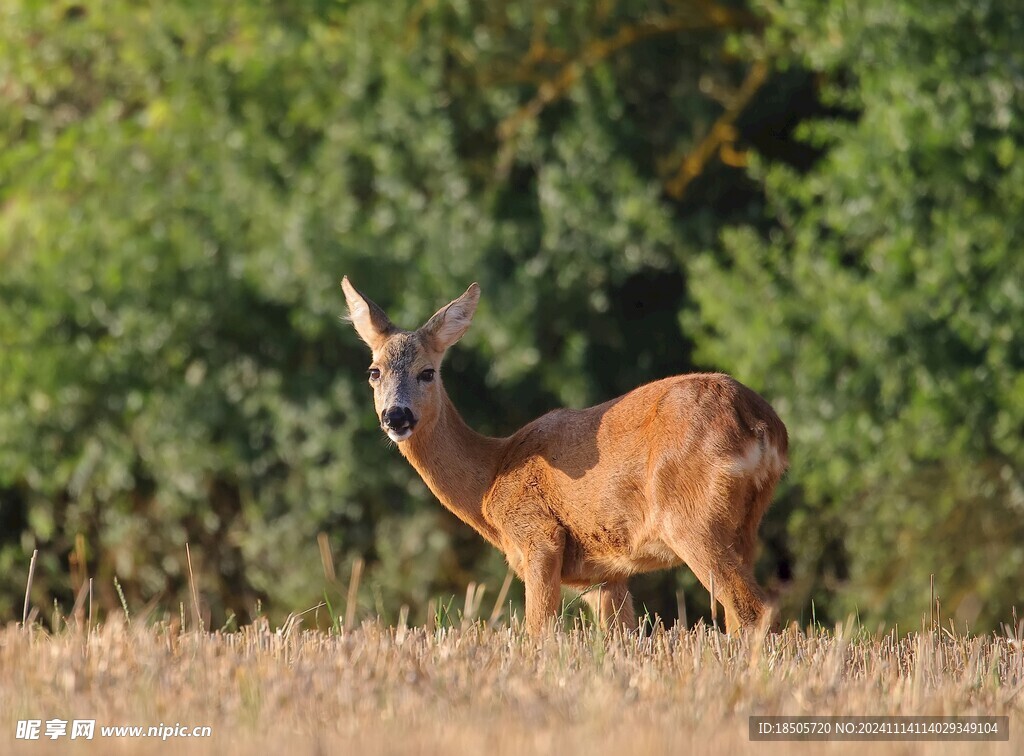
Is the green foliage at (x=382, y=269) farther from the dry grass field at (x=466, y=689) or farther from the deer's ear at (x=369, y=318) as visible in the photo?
the dry grass field at (x=466, y=689)

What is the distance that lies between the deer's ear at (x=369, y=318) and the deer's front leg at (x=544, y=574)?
140 centimetres

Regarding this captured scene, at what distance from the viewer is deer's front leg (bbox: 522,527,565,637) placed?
7641mm

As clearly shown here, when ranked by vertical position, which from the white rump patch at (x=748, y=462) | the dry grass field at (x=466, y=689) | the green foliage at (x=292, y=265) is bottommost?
the dry grass field at (x=466, y=689)

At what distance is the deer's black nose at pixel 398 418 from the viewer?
7.82 metres

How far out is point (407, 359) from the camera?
26.8ft

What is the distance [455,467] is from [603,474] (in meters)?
0.96

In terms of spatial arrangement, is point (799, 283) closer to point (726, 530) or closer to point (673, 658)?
point (726, 530)

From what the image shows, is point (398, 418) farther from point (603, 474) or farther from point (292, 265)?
point (292, 265)

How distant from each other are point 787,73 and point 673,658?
933 centimetres

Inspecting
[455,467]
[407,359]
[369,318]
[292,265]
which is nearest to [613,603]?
[455,467]

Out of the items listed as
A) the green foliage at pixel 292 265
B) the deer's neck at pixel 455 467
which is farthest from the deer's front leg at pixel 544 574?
the green foliage at pixel 292 265

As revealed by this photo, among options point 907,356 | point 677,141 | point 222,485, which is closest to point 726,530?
point 907,356

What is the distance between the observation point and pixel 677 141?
14.4 m

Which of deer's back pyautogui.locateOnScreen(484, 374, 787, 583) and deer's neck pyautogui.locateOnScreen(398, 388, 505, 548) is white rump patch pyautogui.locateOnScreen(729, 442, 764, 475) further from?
deer's neck pyautogui.locateOnScreen(398, 388, 505, 548)
